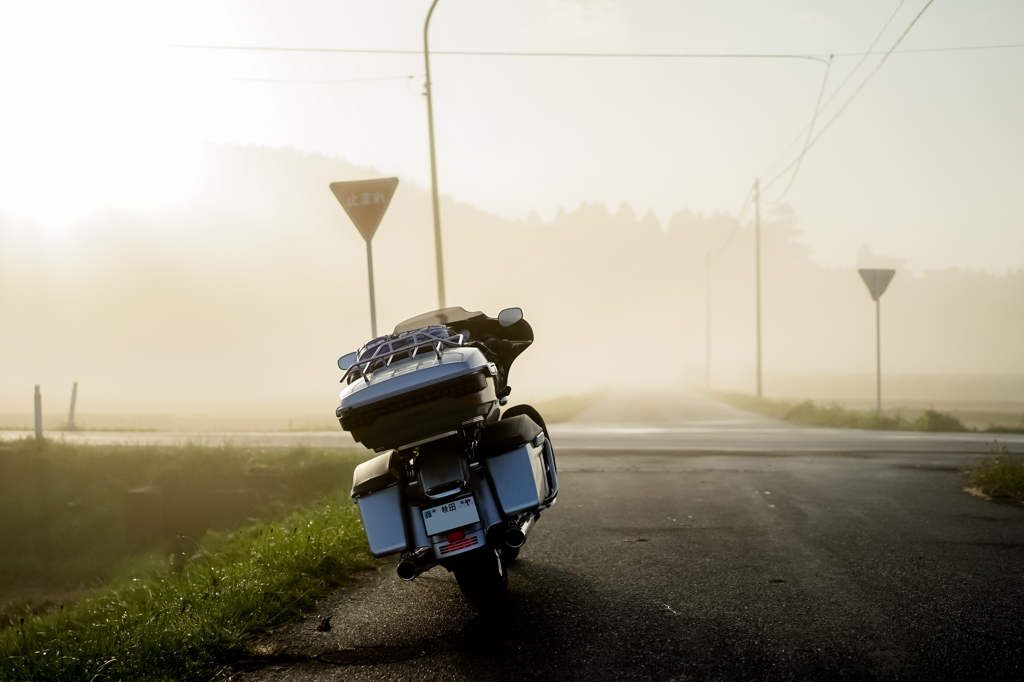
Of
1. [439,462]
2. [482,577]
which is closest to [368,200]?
[439,462]

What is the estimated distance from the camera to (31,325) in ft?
529

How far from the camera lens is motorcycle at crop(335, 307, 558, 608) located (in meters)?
4.44

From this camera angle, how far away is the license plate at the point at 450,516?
450cm

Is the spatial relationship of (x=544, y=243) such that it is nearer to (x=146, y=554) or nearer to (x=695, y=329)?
(x=695, y=329)

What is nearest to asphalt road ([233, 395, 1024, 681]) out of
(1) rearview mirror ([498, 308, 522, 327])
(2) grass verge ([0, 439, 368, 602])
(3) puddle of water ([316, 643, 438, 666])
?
(3) puddle of water ([316, 643, 438, 666])

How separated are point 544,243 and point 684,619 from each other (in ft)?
625

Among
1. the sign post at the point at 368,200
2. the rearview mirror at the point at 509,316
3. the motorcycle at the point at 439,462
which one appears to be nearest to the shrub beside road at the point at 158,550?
the motorcycle at the point at 439,462

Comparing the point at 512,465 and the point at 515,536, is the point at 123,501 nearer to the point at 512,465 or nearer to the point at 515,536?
the point at 512,465

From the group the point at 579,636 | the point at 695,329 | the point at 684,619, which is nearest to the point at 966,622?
the point at 684,619

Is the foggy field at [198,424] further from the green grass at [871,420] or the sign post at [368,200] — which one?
the sign post at [368,200]

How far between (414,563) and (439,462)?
54cm

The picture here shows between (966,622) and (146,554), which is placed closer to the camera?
(966,622)

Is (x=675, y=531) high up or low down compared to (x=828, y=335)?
up

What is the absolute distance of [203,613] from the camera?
17.0 ft
